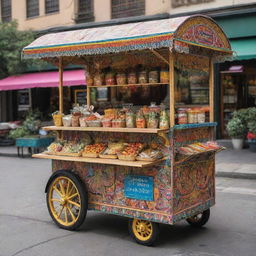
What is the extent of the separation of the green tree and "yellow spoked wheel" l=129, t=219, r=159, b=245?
13.3 meters

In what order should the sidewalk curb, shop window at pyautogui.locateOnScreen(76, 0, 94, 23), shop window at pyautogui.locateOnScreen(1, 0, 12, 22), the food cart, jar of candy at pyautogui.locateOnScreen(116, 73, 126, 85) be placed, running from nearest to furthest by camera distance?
1. the food cart
2. jar of candy at pyautogui.locateOnScreen(116, 73, 126, 85)
3. the sidewalk curb
4. shop window at pyautogui.locateOnScreen(76, 0, 94, 23)
5. shop window at pyautogui.locateOnScreen(1, 0, 12, 22)

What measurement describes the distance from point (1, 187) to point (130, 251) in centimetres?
513

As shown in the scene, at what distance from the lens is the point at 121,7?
58.1 feet

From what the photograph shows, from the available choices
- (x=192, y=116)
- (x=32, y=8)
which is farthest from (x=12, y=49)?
(x=192, y=116)

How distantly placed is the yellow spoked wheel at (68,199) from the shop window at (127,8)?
11895 millimetres

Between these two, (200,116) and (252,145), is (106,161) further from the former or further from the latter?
(252,145)

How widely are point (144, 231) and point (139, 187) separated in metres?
0.56

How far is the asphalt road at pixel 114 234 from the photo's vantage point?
5359mm

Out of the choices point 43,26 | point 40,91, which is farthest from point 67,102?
point 43,26

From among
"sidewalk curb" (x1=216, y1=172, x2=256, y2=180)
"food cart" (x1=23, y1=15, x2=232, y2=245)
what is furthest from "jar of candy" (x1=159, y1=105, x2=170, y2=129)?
"sidewalk curb" (x1=216, y1=172, x2=256, y2=180)

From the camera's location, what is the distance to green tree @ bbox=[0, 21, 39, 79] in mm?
17734

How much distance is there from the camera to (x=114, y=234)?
19.8 ft

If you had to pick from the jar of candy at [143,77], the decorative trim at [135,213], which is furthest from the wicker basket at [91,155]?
the jar of candy at [143,77]

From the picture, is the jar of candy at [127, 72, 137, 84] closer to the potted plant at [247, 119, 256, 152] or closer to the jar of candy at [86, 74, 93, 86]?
the jar of candy at [86, 74, 93, 86]
